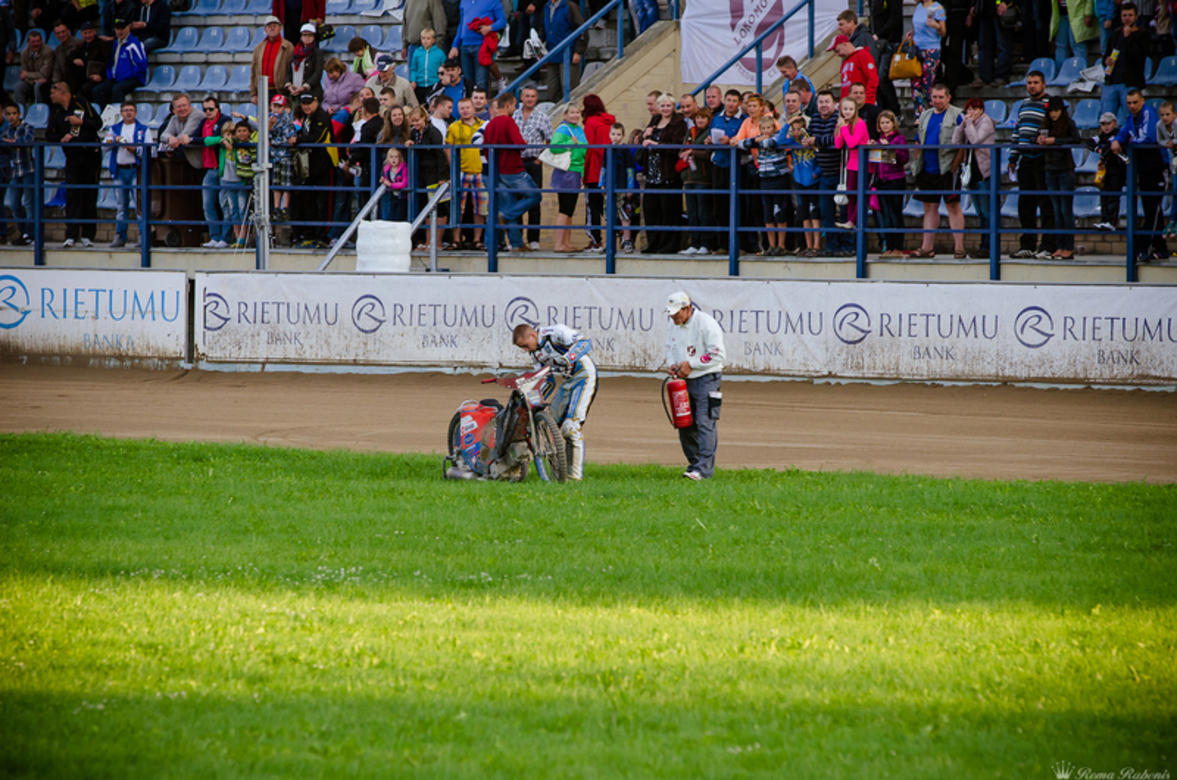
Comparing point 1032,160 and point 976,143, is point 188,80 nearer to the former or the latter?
point 976,143

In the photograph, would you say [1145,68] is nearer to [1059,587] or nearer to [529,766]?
[1059,587]

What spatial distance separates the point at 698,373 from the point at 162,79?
726 inches

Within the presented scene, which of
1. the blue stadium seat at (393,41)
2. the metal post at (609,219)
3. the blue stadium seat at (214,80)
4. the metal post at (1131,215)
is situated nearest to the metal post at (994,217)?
the metal post at (1131,215)

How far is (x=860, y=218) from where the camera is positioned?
1850 centimetres

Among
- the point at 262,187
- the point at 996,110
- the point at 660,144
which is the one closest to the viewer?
the point at 660,144

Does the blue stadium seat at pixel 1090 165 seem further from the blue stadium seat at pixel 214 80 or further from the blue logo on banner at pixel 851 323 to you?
the blue stadium seat at pixel 214 80

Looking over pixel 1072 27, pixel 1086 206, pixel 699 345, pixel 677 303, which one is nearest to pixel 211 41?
pixel 1072 27

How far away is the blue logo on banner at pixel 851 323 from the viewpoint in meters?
18.4

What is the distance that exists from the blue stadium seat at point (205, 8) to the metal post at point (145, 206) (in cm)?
762

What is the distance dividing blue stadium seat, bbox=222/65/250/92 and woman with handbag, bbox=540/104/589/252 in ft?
28.4

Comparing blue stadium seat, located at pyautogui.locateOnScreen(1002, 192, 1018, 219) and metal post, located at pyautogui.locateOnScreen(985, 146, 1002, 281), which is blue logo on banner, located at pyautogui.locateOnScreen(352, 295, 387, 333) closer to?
metal post, located at pyautogui.locateOnScreen(985, 146, 1002, 281)

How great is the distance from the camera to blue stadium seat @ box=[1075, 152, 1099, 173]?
19.8 metres

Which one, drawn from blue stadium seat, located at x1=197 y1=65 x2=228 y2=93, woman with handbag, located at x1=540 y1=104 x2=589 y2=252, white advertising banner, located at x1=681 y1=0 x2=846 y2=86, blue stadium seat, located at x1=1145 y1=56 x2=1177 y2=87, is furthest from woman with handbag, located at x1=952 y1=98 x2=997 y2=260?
blue stadium seat, located at x1=197 y1=65 x2=228 y2=93

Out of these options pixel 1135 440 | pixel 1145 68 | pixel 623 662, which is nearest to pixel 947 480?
pixel 1135 440
